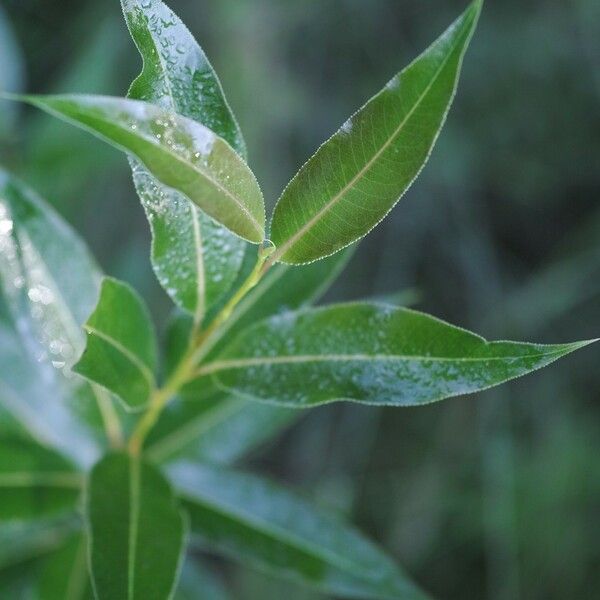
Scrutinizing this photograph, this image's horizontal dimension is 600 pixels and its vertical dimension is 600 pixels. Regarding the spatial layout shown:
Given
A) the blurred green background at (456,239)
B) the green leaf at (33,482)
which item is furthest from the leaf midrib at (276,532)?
the blurred green background at (456,239)

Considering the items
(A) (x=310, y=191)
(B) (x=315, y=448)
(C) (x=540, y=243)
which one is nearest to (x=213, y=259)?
(A) (x=310, y=191)

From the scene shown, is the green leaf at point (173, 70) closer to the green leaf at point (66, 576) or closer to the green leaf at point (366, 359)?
the green leaf at point (366, 359)

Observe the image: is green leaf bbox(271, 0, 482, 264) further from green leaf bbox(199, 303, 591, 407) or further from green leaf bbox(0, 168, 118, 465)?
green leaf bbox(0, 168, 118, 465)

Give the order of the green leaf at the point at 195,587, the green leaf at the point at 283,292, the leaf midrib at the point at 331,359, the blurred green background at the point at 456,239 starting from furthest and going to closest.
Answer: the blurred green background at the point at 456,239, the green leaf at the point at 195,587, the green leaf at the point at 283,292, the leaf midrib at the point at 331,359

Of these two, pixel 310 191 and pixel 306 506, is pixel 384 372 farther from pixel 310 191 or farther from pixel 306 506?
pixel 306 506

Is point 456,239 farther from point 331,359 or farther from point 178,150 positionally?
point 178,150

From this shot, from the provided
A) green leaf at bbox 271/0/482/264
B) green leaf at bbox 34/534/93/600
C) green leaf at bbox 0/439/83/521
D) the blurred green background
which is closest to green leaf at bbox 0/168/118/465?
green leaf at bbox 0/439/83/521

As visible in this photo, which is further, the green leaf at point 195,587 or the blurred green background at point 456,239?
the blurred green background at point 456,239
